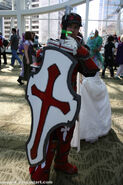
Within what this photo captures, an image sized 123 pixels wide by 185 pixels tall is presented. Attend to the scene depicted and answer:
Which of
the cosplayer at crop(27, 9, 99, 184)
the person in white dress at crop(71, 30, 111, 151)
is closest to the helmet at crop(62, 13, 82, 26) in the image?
the cosplayer at crop(27, 9, 99, 184)

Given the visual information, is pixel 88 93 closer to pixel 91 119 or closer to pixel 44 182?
pixel 91 119

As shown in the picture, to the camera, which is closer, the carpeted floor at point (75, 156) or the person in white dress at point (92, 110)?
the carpeted floor at point (75, 156)

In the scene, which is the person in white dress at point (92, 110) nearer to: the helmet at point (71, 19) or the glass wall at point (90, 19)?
the helmet at point (71, 19)

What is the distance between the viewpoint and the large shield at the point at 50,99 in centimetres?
112

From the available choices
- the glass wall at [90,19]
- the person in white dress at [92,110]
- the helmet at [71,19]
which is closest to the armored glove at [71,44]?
the helmet at [71,19]

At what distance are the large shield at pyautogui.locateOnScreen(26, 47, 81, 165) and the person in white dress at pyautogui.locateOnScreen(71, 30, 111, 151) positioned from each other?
85 cm

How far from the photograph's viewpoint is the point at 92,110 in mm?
2051

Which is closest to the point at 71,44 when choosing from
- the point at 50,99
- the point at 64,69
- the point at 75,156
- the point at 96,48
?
the point at 64,69

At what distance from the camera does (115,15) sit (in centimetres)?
1185

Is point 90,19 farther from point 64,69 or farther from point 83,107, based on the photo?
point 64,69

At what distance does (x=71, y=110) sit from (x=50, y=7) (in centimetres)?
1177

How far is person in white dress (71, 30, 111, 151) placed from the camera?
2.02 m

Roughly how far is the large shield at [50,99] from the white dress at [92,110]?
862mm

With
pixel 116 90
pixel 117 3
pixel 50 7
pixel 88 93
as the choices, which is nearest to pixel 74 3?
pixel 50 7
